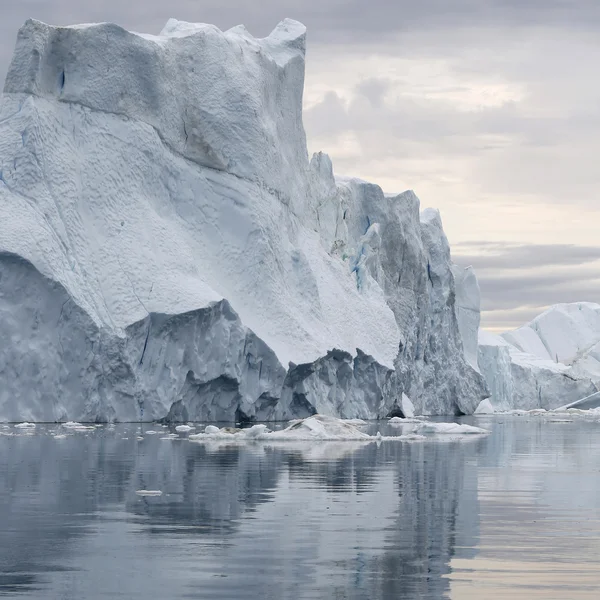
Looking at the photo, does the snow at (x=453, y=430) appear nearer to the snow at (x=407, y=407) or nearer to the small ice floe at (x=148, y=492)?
the snow at (x=407, y=407)

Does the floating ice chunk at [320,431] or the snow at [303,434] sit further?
the floating ice chunk at [320,431]

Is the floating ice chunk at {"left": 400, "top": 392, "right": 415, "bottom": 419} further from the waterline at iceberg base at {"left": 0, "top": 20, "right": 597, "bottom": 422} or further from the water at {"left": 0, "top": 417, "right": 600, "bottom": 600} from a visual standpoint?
the water at {"left": 0, "top": 417, "right": 600, "bottom": 600}

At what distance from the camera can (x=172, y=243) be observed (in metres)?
28.7

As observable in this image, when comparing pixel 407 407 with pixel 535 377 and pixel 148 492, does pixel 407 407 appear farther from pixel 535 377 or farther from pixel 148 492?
pixel 148 492

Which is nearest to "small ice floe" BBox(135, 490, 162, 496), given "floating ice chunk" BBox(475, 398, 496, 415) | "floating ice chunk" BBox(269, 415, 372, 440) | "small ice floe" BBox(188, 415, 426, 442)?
"small ice floe" BBox(188, 415, 426, 442)

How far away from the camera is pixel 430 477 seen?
42.1 ft

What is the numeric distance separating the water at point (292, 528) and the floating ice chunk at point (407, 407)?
23.4 meters

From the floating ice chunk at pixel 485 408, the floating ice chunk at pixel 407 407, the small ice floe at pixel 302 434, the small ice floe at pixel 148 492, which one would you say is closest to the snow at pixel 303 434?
the small ice floe at pixel 302 434

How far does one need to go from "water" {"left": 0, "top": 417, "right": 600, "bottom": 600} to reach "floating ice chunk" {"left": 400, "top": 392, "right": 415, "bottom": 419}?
23.4 m

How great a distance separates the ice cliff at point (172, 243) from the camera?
24947 mm

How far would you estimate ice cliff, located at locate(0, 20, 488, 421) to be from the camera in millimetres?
24947

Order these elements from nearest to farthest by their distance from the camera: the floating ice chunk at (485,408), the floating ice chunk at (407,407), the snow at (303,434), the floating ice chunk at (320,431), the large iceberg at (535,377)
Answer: the snow at (303,434)
the floating ice chunk at (320,431)
the floating ice chunk at (407,407)
the floating ice chunk at (485,408)
the large iceberg at (535,377)

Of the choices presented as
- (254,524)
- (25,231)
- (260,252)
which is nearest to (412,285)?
(260,252)

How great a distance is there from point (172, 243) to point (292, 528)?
2090 centimetres
